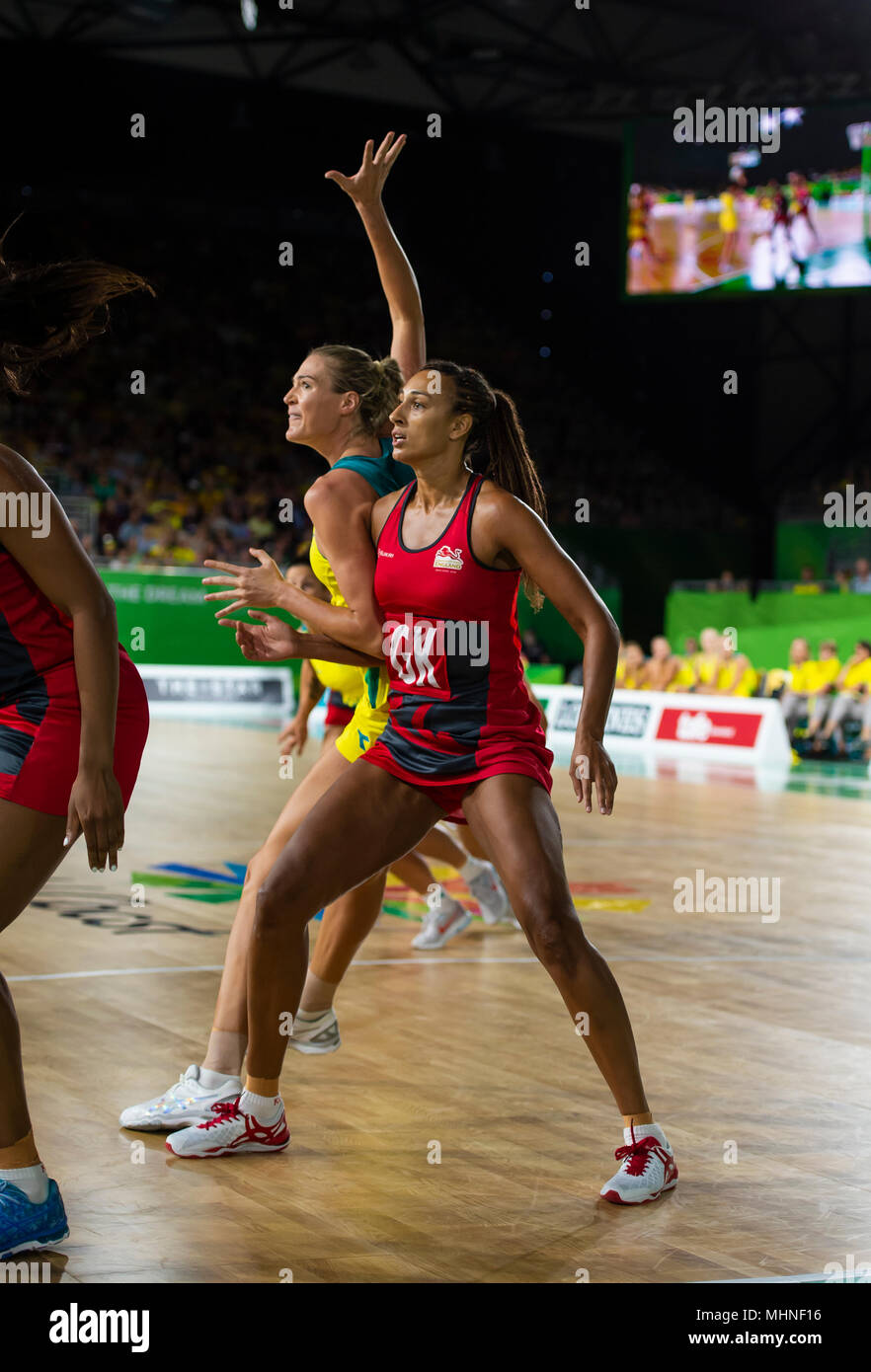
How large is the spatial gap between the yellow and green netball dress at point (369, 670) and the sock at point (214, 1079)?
962mm

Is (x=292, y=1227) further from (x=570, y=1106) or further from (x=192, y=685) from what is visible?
(x=192, y=685)

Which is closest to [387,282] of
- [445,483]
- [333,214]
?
[445,483]

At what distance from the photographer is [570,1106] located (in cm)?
459

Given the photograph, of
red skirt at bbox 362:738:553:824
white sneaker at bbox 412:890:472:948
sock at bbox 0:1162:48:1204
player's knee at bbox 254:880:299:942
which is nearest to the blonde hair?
red skirt at bbox 362:738:553:824

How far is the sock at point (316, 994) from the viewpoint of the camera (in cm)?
498

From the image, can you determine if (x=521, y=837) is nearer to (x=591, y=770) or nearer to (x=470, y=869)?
(x=591, y=770)

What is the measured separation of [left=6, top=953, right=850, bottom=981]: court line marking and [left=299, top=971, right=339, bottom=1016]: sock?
1.30 meters

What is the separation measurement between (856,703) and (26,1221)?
1434 centimetres

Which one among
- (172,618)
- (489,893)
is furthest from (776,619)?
(489,893)

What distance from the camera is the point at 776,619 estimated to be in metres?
19.9

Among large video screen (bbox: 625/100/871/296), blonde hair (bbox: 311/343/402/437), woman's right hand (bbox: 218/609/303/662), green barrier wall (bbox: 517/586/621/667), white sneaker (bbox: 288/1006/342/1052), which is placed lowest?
white sneaker (bbox: 288/1006/342/1052)

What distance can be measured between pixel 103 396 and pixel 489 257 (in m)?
8.99

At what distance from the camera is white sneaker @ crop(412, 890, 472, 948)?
6.86 m

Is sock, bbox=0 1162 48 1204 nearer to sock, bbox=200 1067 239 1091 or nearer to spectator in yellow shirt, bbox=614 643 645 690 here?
sock, bbox=200 1067 239 1091
